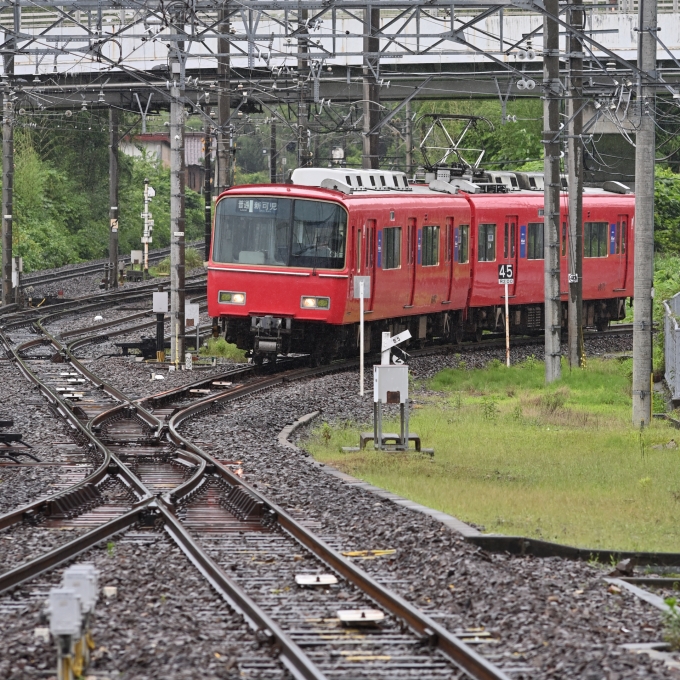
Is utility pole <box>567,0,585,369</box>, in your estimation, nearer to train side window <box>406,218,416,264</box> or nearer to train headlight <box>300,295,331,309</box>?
train side window <box>406,218,416,264</box>

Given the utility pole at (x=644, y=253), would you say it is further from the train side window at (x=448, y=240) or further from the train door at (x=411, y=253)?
the train side window at (x=448, y=240)

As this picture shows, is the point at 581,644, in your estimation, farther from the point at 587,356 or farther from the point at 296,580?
the point at 587,356

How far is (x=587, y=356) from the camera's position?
30.9 meters

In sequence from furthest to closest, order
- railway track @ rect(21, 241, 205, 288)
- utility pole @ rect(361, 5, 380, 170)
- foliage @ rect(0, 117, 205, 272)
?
foliage @ rect(0, 117, 205, 272), railway track @ rect(21, 241, 205, 288), utility pole @ rect(361, 5, 380, 170)

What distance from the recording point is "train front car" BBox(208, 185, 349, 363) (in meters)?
24.8

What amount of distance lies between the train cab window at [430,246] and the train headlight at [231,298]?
4720 millimetres

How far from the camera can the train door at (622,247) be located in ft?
115

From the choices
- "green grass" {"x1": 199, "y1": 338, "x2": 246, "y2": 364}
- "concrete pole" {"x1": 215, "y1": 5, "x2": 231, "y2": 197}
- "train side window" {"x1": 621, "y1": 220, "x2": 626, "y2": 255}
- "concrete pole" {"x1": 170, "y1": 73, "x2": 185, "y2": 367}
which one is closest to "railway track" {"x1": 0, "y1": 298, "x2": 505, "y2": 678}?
"concrete pole" {"x1": 170, "y1": 73, "x2": 185, "y2": 367}

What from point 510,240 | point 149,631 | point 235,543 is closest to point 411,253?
point 510,240

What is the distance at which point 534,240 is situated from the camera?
32.6 metres

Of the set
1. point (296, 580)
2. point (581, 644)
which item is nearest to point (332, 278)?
point (296, 580)

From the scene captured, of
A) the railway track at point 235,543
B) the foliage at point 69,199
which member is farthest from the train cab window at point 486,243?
the foliage at point 69,199

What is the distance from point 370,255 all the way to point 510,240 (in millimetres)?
6783

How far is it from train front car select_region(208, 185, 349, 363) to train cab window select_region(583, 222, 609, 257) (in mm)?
10141
